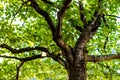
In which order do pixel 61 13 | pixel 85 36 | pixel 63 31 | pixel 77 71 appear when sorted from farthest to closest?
A: 1. pixel 63 31
2. pixel 85 36
3. pixel 77 71
4. pixel 61 13

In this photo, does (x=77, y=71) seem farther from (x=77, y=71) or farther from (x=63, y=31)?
(x=63, y=31)

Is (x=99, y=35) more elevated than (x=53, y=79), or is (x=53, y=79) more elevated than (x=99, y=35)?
(x=99, y=35)

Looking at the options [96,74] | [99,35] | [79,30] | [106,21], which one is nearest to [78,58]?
[79,30]

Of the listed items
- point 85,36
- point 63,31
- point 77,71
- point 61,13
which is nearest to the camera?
point 61,13

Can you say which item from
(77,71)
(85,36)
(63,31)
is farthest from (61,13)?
(63,31)

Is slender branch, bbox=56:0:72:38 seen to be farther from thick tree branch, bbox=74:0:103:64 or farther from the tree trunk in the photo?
the tree trunk

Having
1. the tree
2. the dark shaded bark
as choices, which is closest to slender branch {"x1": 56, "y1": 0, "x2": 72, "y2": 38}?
the tree

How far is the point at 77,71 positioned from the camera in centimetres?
1255

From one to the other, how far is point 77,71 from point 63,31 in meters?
3.46

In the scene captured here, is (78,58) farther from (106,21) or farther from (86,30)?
(106,21)

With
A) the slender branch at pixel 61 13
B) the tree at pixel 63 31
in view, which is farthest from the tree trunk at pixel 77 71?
the slender branch at pixel 61 13

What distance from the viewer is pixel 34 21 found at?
17.3 metres

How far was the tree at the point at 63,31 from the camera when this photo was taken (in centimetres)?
1253

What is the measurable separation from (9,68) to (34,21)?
3.22 m
